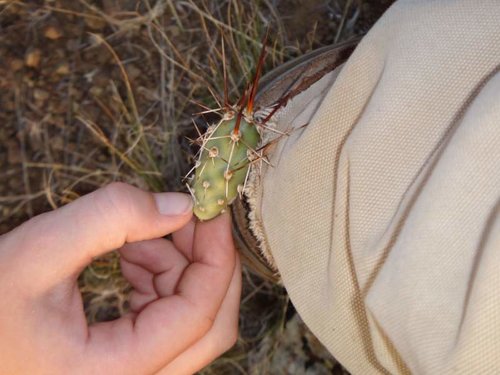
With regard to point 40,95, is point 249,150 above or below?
above

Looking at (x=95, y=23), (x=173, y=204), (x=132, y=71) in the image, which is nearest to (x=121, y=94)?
(x=132, y=71)

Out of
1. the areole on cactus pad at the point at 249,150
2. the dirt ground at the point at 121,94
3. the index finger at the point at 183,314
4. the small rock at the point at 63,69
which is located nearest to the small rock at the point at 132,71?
the dirt ground at the point at 121,94

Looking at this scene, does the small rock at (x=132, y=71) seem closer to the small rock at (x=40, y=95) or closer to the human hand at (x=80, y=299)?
the small rock at (x=40, y=95)

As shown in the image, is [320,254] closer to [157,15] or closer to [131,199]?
[131,199]

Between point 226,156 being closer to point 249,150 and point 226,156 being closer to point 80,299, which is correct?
point 249,150

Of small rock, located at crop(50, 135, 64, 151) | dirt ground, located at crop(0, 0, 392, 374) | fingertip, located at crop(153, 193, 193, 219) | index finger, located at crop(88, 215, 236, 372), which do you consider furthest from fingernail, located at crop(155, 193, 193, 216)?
small rock, located at crop(50, 135, 64, 151)

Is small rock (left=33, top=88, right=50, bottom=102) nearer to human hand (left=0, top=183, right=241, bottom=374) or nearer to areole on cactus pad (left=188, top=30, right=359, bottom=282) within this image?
areole on cactus pad (left=188, top=30, right=359, bottom=282)

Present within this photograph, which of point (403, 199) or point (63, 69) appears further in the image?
point (63, 69)
